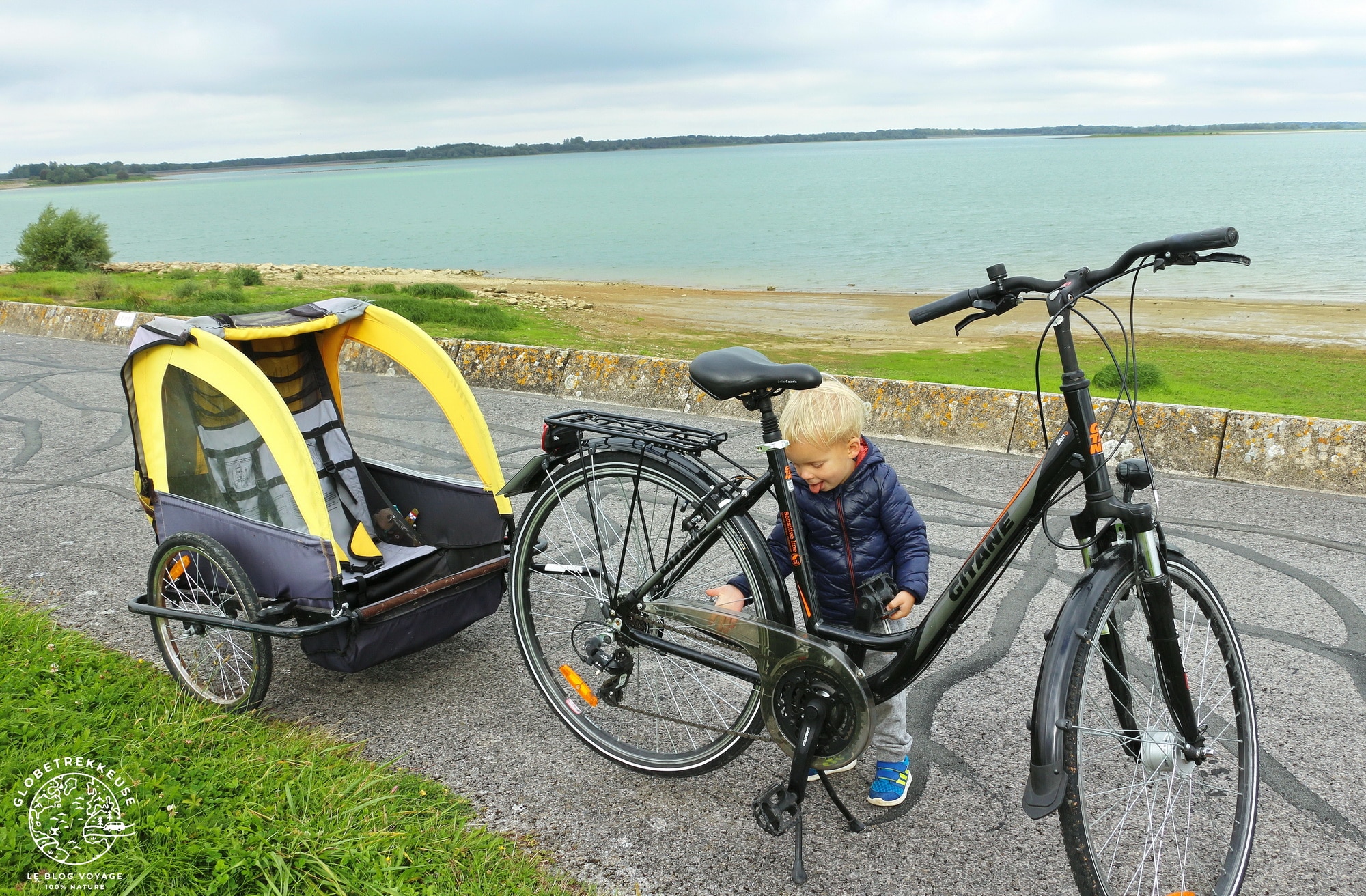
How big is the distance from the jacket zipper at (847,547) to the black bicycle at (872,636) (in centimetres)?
15

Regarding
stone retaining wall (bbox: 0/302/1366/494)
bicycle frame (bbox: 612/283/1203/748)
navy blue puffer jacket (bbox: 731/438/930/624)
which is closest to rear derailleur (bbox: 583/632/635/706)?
bicycle frame (bbox: 612/283/1203/748)

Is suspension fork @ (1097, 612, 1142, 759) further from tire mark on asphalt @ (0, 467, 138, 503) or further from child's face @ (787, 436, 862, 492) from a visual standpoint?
tire mark on asphalt @ (0, 467, 138, 503)

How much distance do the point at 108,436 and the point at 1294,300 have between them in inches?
977

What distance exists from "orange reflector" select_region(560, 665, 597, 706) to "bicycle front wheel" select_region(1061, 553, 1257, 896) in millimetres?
1525

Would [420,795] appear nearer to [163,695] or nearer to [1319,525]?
[163,695]

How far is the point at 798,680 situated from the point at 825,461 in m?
0.64

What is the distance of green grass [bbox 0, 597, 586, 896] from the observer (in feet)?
8.09

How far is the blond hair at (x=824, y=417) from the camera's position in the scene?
8.82ft

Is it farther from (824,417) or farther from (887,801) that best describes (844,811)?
(824,417)

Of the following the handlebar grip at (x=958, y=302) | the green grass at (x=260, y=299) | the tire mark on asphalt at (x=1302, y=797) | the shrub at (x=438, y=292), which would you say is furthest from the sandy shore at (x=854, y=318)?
the handlebar grip at (x=958, y=302)

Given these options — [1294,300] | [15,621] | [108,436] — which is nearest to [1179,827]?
[15,621]

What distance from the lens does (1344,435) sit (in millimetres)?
5598

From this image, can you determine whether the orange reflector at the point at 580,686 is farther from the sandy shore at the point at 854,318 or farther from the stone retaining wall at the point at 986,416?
the sandy shore at the point at 854,318

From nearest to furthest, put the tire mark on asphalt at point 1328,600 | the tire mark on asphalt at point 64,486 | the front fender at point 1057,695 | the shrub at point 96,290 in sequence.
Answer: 1. the front fender at point 1057,695
2. the tire mark on asphalt at point 1328,600
3. the tire mark on asphalt at point 64,486
4. the shrub at point 96,290
